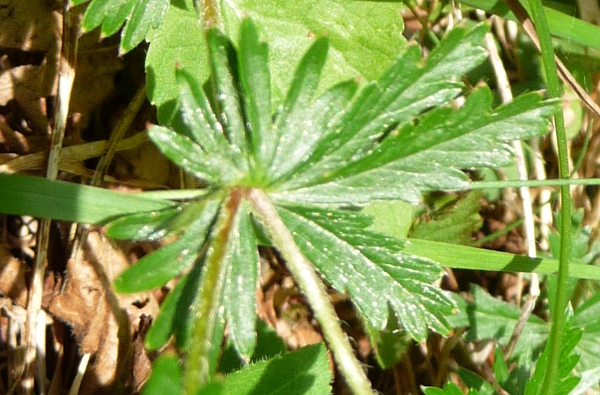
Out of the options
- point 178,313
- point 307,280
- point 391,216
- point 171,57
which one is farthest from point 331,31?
point 178,313

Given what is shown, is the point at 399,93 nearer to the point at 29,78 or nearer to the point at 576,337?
the point at 576,337

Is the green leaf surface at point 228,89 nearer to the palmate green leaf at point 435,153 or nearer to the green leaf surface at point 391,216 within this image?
the palmate green leaf at point 435,153

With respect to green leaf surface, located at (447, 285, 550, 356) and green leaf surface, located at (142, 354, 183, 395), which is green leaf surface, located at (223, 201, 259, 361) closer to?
green leaf surface, located at (142, 354, 183, 395)

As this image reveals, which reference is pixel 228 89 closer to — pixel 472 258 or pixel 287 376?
pixel 287 376

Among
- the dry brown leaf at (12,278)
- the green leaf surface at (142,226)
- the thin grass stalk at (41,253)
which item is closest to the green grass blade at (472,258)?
the green leaf surface at (142,226)

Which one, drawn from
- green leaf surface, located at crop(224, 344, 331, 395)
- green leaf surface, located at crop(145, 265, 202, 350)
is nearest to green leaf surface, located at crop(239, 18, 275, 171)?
green leaf surface, located at crop(145, 265, 202, 350)
